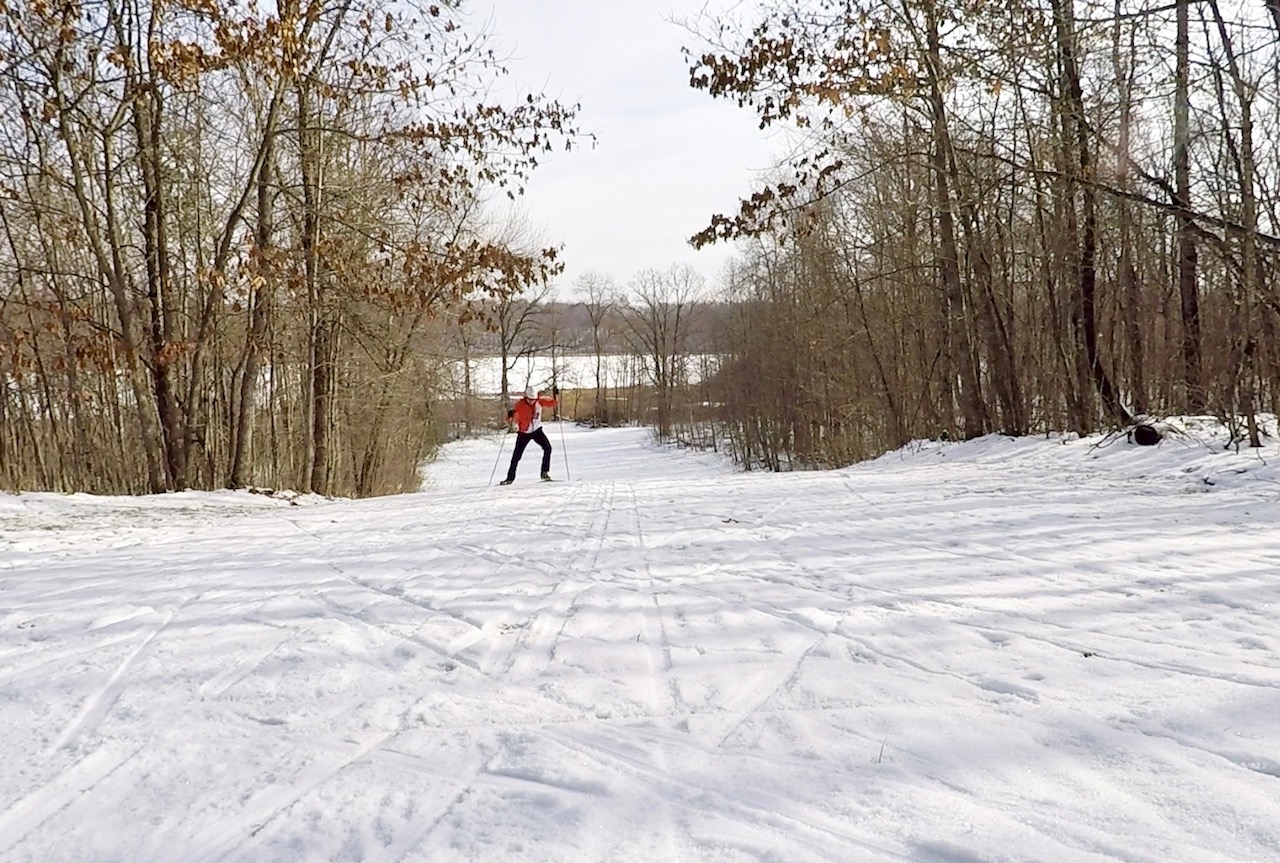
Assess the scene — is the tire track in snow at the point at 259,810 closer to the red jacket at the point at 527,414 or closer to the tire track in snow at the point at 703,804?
the tire track in snow at the point at 703,804

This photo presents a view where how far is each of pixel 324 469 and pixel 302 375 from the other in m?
2.92

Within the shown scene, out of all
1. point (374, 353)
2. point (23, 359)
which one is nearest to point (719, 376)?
point (374, 353)

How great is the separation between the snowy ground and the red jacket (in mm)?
7955

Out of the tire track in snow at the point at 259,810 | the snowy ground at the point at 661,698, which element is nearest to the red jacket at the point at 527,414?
the snowy ground at the point at 661,698

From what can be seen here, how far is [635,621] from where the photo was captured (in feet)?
12.0

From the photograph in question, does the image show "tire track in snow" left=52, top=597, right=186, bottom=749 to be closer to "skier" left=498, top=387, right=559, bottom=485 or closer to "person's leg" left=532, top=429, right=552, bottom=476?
"person's leg" left=532, top=429, right=552, bottom=476

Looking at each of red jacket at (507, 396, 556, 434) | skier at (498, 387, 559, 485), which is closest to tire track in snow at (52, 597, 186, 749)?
skier at (498, 387, 559, 485)

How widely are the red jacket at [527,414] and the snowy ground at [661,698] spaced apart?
7.96m

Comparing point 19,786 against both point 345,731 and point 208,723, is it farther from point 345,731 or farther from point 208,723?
point 345,731

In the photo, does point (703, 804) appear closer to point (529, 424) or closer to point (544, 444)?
point (544, 444)

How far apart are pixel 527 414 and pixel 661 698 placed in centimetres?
1137

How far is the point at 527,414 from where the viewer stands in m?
13.8

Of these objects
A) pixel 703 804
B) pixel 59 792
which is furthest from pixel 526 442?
pixel 703 804

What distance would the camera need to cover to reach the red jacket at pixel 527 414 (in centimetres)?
1373
